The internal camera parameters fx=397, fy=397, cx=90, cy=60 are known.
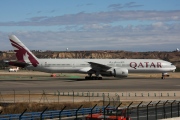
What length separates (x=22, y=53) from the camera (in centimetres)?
7200

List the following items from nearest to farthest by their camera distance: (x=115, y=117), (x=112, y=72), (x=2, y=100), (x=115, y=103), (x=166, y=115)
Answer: (x=115, y=117)
(x=166, y=115)
(x=115, y=103)
(x=2, y=100)
(x=112, y=72)

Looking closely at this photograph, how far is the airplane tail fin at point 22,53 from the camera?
71938 millimetres

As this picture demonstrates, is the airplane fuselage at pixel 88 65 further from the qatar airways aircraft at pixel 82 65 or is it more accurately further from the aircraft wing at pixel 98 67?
the aircraft wing at pixel 98 67

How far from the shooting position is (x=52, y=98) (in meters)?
42.4

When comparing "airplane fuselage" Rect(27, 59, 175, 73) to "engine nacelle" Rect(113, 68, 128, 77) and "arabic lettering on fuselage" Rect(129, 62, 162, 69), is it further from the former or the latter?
"engine nacelle" Rect(113, 68, 128, 77)

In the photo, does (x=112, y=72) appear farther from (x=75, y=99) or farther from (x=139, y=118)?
(x=139, y=118)

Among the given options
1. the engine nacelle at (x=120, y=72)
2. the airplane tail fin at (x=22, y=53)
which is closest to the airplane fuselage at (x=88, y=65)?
the airplane tail fin at (x=22, y=53)

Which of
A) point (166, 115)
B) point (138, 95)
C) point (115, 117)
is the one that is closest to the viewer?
point (115, 117)

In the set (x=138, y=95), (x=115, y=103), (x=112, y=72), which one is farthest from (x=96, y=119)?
(x=112, y=72)

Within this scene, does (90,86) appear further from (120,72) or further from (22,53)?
(22,53)

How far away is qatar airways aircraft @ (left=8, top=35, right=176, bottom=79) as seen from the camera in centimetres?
7206

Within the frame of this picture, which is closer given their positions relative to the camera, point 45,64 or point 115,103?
point 115,103

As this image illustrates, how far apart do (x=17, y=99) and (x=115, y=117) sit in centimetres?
2091

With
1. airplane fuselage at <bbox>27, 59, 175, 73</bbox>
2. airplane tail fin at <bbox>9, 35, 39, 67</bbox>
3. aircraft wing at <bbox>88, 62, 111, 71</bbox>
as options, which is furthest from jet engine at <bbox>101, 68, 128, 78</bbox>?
airplane tail fin at <bbox>9, 35, 39, 67</bbox>
